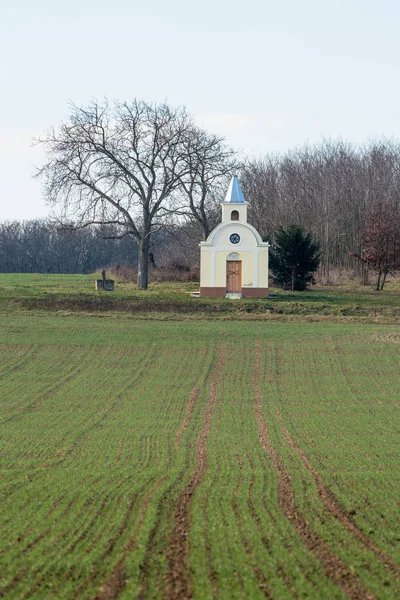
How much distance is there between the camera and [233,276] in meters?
48.0

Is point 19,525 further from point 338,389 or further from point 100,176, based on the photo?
point 100,176

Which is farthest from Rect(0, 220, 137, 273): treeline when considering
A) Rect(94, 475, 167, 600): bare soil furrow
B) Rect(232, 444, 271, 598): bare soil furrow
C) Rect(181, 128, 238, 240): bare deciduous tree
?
Rect(94, 475, 167, 600): bare soil furrow

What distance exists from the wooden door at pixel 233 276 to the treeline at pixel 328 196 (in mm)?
21581

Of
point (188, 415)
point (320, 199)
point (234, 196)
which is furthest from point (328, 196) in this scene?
Result: point (188, 415)

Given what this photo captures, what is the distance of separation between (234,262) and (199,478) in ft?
114

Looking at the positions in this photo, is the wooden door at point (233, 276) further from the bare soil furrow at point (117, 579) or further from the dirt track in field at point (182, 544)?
the bare soil furrow at point (117, 579)

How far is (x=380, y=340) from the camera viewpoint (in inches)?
1331

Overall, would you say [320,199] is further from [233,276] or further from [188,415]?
[188,415]

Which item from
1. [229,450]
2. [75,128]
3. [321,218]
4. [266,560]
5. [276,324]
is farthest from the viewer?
[321,218]

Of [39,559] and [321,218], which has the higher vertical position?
[321,218]

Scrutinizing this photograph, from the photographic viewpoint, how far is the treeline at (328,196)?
73.9 metres

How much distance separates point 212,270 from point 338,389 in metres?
23.5

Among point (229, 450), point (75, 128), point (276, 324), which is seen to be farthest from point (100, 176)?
point (229, 450)

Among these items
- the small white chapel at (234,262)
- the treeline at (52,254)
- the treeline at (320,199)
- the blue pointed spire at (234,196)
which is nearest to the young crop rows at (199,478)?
the small white chapel at (234,262)
